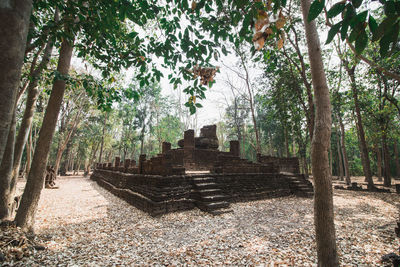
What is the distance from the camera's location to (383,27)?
1.11 metres

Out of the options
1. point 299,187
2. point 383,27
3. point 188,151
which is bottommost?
point 299,187

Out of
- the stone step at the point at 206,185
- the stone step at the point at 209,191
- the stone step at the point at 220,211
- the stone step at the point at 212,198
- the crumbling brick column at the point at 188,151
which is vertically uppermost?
the crumbling brick column at the point at 188,151

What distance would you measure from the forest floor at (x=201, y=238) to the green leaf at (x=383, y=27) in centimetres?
393

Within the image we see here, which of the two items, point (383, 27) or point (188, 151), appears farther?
point (188, 151)

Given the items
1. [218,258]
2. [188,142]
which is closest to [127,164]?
[188,142]

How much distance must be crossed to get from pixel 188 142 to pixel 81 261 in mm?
11516

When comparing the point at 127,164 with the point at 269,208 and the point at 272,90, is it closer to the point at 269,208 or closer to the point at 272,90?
the point at 269,208

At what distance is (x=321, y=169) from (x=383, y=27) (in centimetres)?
200

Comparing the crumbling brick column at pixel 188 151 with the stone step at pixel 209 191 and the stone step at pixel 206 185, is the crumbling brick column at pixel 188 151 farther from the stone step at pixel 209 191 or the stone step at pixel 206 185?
the stone step at pixel 209 191

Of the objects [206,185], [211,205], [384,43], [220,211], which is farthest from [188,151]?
[384,43]

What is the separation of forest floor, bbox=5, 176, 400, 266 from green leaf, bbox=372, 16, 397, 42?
393cm

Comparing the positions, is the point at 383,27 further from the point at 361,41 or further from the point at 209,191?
the point at 209,191

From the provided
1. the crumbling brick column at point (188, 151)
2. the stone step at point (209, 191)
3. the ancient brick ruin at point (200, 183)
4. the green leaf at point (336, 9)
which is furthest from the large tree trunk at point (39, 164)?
the crumbling brick column at point (188, 151)

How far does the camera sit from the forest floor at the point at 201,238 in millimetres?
3695
